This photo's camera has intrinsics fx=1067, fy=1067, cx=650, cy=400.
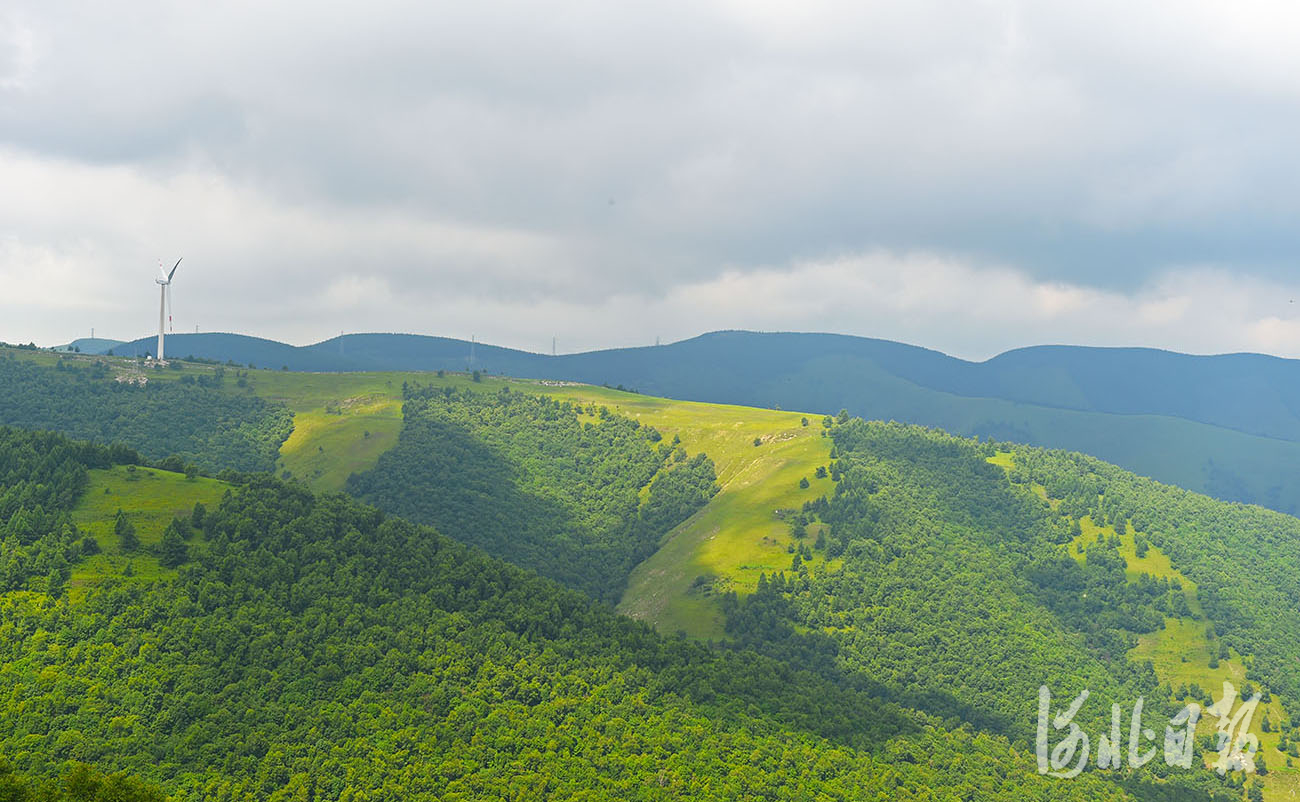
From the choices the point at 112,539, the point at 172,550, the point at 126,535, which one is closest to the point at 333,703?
the point at 172,550

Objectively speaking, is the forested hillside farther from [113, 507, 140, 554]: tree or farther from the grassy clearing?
[113, 507, 140, 554]: tree

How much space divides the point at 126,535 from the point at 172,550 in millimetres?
8477

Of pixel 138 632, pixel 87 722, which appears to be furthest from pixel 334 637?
pixel 87 722

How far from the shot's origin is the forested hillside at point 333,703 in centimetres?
14450

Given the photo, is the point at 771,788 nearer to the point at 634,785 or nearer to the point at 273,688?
the point at 634,785

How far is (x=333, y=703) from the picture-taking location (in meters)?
161

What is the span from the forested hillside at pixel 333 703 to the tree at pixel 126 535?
8.72 m

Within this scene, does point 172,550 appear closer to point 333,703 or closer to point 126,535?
point 126,535

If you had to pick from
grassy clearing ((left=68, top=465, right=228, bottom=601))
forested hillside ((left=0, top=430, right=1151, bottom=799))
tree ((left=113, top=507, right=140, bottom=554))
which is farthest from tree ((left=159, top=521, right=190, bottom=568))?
tree ((left=113, top=507, right=140, bottom=554))

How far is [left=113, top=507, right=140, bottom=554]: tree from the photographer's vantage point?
184 meters

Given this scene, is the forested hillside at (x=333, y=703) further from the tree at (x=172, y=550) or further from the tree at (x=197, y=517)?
the tree at (x=172, y=550)

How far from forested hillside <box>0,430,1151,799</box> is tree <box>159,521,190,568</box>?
3.39 metres

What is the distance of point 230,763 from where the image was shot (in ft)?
472

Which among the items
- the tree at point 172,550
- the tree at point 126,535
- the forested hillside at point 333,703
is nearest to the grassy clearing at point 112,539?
the tree at point 126,535
